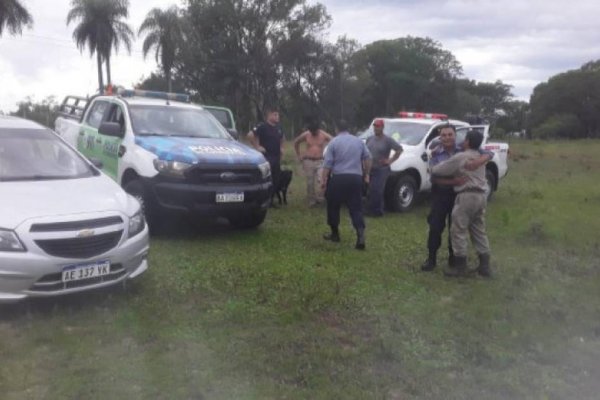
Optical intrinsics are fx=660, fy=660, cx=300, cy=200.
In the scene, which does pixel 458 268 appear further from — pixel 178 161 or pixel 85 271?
pixel 85 271

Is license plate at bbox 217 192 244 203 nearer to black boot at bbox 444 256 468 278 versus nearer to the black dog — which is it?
black boot at bbox 444 256 468 278

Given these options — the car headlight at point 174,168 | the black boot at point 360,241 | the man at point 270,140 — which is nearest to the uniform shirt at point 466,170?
the black boot at point 360,241

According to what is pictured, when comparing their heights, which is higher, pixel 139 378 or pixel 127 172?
pixel 127 172

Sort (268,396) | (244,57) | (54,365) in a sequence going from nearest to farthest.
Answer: (268,396) → (54,365) → (244,57)

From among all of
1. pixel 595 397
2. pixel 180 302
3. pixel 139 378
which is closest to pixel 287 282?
pixel 180 302

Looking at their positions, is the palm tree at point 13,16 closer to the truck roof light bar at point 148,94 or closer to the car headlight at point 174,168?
the truck roof light bar at point 148,94

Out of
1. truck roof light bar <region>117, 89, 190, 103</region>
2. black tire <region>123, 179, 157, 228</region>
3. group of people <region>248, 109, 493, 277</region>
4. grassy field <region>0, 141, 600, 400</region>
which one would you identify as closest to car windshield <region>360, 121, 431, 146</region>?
group of people <region>248, 109, 493, 277</region>

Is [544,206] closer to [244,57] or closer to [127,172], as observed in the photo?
[127,172]

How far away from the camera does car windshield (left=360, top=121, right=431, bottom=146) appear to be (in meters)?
11.6

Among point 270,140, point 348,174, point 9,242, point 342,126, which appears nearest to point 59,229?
point 9,242

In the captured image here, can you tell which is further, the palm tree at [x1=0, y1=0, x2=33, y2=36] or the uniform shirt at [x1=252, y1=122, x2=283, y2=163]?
the palm tree at [x1=0, y1=0, x2=33, y2=36]

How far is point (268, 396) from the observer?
3979 millimetres

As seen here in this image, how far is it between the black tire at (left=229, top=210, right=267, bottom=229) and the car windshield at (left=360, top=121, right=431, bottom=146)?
135 inches

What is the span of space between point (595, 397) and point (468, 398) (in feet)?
2.74
